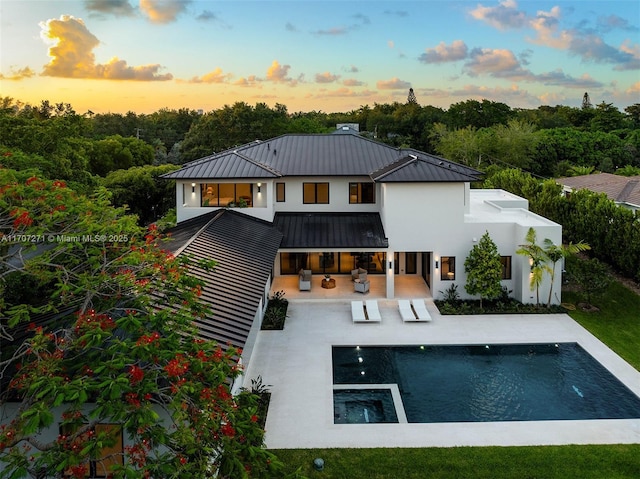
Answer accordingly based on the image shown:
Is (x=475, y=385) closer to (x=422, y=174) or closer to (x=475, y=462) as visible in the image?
(x=475, y=462)

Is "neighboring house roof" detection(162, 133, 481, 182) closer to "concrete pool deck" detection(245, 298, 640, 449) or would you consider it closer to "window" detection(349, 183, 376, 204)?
"window" detection(349, 183, 376, 204)

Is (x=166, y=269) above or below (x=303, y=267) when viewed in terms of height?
above

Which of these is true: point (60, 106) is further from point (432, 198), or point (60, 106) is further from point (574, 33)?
point (574, 33)

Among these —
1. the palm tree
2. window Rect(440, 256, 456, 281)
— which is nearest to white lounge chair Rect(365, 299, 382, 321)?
window Rect(440, 256, 456, 281)

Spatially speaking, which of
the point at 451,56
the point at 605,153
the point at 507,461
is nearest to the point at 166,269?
the point at 507,461

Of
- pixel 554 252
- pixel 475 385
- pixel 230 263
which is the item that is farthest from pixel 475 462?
pixel 554 252

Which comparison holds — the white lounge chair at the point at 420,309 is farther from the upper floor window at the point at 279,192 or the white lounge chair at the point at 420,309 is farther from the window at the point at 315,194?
the upper floor window at the point at 279,192
